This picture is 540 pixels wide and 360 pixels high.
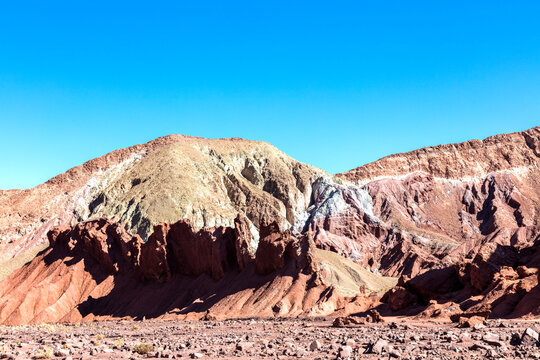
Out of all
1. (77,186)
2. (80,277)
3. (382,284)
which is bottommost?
(382,284)

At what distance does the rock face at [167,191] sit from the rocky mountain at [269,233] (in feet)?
1.75

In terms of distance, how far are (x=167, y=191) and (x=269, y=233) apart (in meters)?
65.4

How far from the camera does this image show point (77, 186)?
5817 inches

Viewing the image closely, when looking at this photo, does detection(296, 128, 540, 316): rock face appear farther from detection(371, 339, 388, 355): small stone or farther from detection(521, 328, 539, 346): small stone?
detection(371, 339, 388, 355): small stone

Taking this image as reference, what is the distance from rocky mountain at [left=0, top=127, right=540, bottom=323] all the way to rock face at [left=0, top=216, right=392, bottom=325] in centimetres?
22

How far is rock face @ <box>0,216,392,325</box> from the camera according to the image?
62406 mm

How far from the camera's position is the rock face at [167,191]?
12506 cm

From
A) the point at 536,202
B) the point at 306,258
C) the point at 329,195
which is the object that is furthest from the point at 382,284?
the point at 536,202

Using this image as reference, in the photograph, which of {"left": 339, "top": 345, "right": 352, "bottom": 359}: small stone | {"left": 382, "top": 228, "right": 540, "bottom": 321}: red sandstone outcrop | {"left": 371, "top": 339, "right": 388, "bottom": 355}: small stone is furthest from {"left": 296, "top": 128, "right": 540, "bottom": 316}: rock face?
{"left": 339, "top": 345, "right": 352, "bottom": 359}: small stone

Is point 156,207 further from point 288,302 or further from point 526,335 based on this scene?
point 526,335

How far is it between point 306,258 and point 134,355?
4215 centimetres

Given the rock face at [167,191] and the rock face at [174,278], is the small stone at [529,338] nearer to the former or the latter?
the rock face at [174,278]

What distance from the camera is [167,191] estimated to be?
129625mm

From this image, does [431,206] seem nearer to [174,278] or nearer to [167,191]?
[167,191]
